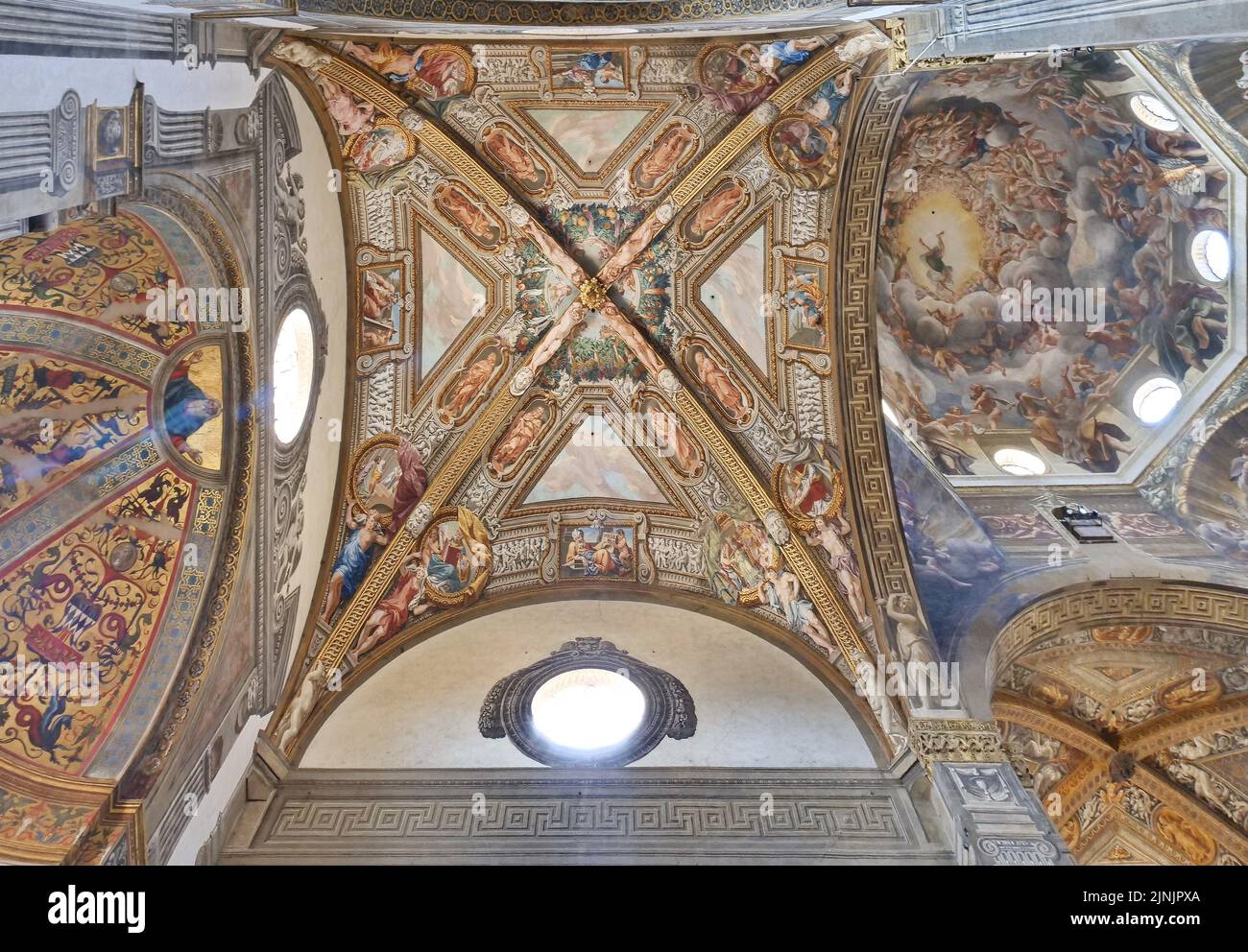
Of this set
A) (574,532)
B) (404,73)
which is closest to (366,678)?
(574,532)

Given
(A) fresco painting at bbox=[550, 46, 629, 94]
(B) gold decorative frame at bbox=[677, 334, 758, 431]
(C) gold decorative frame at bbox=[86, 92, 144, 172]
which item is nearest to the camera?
(C) gold decorative frame at bbox=[86, 92, 144, 172]

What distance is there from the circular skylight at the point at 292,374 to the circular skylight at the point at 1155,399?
10843 millimetres

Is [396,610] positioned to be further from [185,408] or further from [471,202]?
[471,202]

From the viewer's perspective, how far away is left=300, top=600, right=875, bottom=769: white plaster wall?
9211mm

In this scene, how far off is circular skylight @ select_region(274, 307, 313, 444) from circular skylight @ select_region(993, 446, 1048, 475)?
9.69m

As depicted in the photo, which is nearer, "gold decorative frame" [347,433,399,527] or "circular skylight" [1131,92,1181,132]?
"circular skylight" [1131,92,1181,132]

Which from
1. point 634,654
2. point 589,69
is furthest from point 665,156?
point 634,654

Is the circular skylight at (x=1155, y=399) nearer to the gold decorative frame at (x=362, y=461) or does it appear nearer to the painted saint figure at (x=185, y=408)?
the gold decorative frame at (x=362, y=461)

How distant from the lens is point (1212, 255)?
10156 mm

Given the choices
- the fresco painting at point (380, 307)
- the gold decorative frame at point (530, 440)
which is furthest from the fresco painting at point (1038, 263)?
the fresco painting at point (380, 307)

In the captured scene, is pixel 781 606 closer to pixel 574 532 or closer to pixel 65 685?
pixel 574 532

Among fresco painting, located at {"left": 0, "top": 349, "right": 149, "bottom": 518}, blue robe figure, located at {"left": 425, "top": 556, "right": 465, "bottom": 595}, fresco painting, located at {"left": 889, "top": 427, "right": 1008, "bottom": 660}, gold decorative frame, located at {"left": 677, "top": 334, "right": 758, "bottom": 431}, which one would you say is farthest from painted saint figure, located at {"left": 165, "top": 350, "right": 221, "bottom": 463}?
fresco painting, located at {"left": 889, "top": 427, "right": 1008, "bottom": 660}

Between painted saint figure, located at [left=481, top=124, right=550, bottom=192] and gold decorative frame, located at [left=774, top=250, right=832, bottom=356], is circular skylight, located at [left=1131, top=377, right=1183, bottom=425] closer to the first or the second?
gold decorative frame, located at [left=774, top=250, right=832, bottom=356]

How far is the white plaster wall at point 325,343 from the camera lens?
30.1 ft
